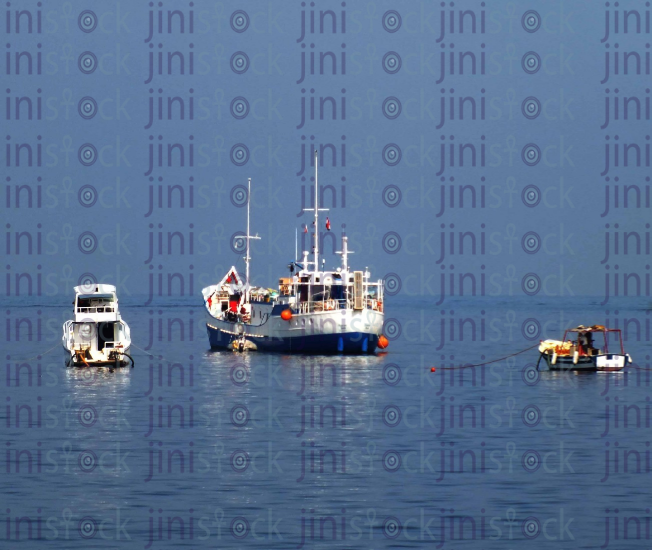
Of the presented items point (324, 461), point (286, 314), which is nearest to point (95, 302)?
point (286, 314)

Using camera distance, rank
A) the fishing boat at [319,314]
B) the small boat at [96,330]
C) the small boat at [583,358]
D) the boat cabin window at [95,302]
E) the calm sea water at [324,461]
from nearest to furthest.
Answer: the calm sea water at [324,461] → the small boat at [96,330] → the boat cabin window at [95,302] → the small boat at [583,358] → the fishing boat at [319,314]

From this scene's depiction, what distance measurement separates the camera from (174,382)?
285 ft

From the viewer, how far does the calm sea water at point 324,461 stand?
3578 cm

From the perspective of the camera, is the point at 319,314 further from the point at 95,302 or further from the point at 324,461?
the point at 324,461

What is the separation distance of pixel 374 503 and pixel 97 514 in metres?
9.65

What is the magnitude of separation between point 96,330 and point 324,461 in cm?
4909

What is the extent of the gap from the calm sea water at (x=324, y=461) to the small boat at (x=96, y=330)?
2038mm

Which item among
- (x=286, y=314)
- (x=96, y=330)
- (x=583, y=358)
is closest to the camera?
(x=583, y=358)

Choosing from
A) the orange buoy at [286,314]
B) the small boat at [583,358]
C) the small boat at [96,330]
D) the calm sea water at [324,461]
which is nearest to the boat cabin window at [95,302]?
the small boat at [96,330]

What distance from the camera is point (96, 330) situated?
9325 centimetres

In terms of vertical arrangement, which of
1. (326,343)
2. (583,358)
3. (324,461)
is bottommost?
(324,461)

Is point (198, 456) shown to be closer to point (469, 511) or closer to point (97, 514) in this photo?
point (97, 514)

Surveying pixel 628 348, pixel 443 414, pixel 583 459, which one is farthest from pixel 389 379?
pixel 628 348

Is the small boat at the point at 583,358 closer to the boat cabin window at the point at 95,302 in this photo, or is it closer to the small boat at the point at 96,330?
the small boat at the point at 96,330
